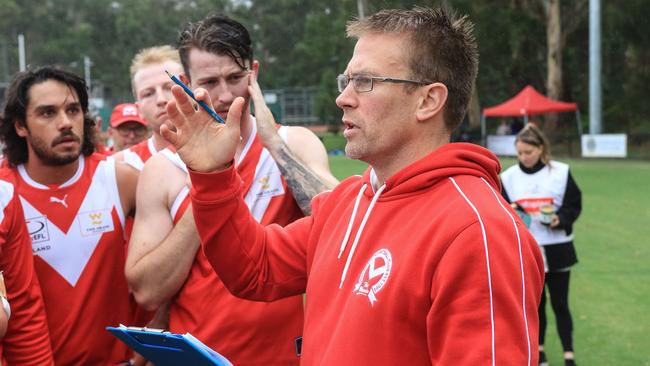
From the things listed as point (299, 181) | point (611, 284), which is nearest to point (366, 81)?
point (299, 181)

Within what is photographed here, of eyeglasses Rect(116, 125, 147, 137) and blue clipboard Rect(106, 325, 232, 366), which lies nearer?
blue clipboard Rect(106, 325, 232, 366)

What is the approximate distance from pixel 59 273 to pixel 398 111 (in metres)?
1.88

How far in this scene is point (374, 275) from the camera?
7.02 feet

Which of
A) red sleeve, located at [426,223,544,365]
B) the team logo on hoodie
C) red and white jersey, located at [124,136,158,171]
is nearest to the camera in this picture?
red sleeve, located at [426,223,544,365]

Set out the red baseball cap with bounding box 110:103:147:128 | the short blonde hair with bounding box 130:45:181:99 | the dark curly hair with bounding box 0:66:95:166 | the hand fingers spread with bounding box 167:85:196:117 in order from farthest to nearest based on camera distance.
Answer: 1. the red baseball cap with bounding box 110:103:147:128
2. the short blonde hair with bounding box 130:45:181:99
3. the dark curly hair with bounding box 0:66:95:166
4. the hand fingers spread with bounding box 167:85:196:117

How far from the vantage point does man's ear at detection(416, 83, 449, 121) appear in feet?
7.53

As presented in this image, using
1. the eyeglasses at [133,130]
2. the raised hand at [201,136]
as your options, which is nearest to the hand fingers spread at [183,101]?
the raised hand at [201,136]

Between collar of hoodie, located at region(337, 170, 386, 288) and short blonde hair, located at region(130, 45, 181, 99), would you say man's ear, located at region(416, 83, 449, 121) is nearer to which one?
collar of hoodie, located at region(337, 170, 386, 288)

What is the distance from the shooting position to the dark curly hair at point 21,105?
362 centimetres

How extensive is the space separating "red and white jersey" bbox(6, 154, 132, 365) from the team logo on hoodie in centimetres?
171

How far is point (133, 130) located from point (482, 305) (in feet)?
17.8

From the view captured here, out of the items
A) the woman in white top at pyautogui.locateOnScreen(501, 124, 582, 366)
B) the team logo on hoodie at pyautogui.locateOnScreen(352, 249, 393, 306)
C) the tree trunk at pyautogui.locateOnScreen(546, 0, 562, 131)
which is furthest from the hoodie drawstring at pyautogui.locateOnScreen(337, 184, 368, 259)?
the tree trunk at pyautogui.locateOnScreen(546, 0, 562, 131)

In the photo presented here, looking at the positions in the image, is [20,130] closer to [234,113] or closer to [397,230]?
[234,113]

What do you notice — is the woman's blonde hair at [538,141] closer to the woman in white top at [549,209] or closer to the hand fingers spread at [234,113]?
the woman in white top at [549,209]
